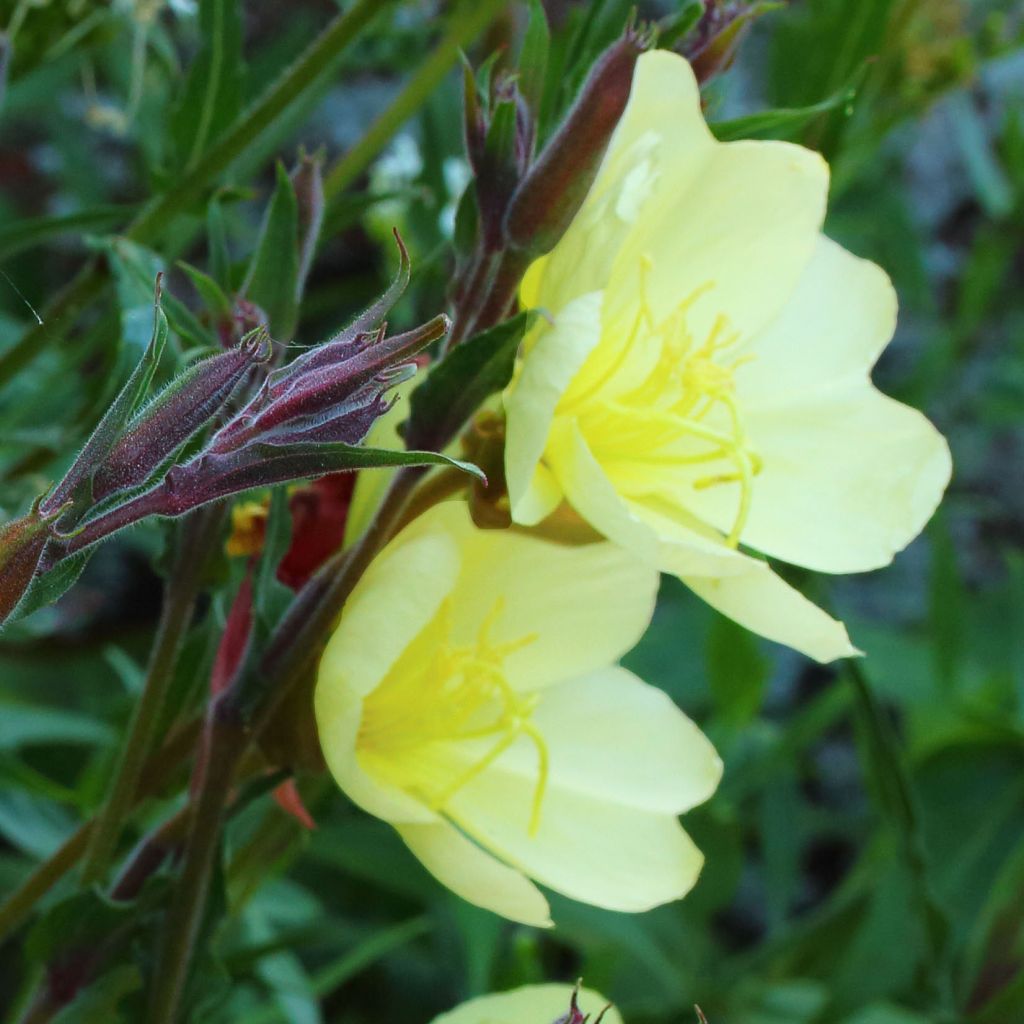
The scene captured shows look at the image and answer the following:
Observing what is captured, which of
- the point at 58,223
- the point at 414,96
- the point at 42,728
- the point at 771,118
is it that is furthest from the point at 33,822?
the point at 771,118

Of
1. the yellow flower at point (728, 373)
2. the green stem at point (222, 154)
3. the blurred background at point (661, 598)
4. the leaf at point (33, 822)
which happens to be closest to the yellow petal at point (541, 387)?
the yellow flower at point (728, 373)

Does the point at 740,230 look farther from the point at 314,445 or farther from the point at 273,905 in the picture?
the point at 273,905

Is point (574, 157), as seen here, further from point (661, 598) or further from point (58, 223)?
point (661, 598)

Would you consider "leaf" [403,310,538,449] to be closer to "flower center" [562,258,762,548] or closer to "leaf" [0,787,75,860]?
"flower center" [562,258,762,548]

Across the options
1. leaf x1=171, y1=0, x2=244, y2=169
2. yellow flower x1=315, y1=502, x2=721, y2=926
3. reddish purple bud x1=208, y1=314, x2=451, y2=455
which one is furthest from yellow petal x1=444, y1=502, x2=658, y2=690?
leaf x1=171, y1=0, x2=244, y2=169

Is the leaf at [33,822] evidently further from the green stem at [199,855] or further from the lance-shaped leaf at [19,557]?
the lance-shaped leaf at [19,557]

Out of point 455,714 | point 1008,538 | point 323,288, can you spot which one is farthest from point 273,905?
point 1008,538
